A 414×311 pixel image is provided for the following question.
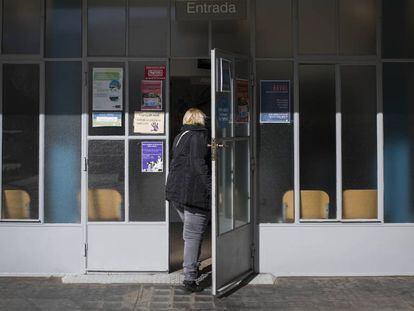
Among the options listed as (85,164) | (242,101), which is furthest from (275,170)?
(85,164)

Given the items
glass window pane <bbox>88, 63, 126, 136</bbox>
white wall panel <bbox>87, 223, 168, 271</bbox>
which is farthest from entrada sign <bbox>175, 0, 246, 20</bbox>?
white wall panel <bbox>87, 223, 168, 271</bbox>

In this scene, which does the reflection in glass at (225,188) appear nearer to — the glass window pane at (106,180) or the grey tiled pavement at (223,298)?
the grey tiled pavement at (223,298)

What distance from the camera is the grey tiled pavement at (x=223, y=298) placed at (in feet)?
19.8

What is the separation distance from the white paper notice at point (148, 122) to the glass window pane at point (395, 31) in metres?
2.66

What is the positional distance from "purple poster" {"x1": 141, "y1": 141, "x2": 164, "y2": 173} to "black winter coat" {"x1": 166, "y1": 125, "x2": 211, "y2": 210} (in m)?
0.57

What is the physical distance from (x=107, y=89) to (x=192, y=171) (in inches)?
58.2

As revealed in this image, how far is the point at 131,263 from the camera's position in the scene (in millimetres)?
6965

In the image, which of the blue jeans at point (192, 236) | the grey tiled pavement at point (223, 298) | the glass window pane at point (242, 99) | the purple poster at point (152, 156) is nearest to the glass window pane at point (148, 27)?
the glass window pane at point (242, 99)

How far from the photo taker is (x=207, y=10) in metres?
6.94

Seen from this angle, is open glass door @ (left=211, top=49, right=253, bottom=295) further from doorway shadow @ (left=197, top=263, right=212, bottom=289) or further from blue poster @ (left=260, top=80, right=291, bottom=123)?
doorway shadow @ (left=197, top=263, right=212, bottom=289)

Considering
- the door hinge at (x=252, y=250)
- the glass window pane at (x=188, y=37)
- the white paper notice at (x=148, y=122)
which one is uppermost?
the glass window pane at (x=188, y=37)

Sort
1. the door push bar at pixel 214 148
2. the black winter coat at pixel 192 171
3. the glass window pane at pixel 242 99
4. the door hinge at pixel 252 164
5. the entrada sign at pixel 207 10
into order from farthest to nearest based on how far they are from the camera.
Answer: the door hinge at pixel 252 164 → the entrada sign at pixel 207 10 → the glass window pane at pixel 242 99 → the black winter coat at pixel 192 171 → the door push bar at pixel 214 148

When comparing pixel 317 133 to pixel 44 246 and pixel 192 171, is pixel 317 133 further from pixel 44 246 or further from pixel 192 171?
pixel 44 246

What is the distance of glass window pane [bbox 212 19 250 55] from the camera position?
7086mm
